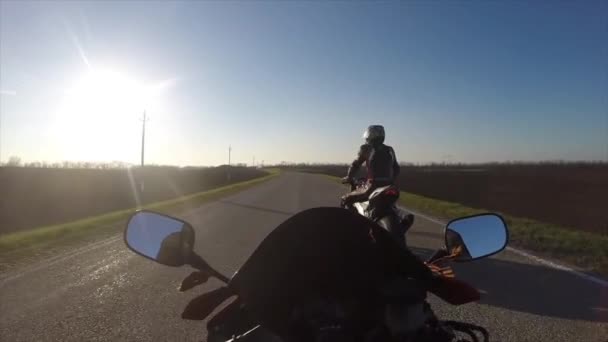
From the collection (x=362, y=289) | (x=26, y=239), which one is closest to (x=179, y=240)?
(x=362, y=289)

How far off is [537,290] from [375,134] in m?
3.01

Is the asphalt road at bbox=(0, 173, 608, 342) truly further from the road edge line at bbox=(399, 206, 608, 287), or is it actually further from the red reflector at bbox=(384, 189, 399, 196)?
the red reflector at bbox=(384, 189, 399, 196)

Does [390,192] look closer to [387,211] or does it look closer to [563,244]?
[387,211]

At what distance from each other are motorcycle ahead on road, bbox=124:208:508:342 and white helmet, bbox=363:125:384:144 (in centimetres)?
523

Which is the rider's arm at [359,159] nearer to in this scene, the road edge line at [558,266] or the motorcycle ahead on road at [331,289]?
the road edge line at [558,266]

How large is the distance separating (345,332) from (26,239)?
1098 centimetres

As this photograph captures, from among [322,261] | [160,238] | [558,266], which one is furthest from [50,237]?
[322,261]

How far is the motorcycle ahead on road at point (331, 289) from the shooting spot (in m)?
1.55

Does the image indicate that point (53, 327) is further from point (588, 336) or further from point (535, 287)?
point (535, 287)

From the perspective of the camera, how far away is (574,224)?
49.7 feet

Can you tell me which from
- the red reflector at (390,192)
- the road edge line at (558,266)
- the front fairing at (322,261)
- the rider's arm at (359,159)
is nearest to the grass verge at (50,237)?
the rider's arm at (359,159)

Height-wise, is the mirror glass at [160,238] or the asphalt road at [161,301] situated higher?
the mirror glass at [160,238]

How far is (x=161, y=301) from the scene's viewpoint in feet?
16.9

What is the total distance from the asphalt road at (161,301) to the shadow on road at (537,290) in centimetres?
1
